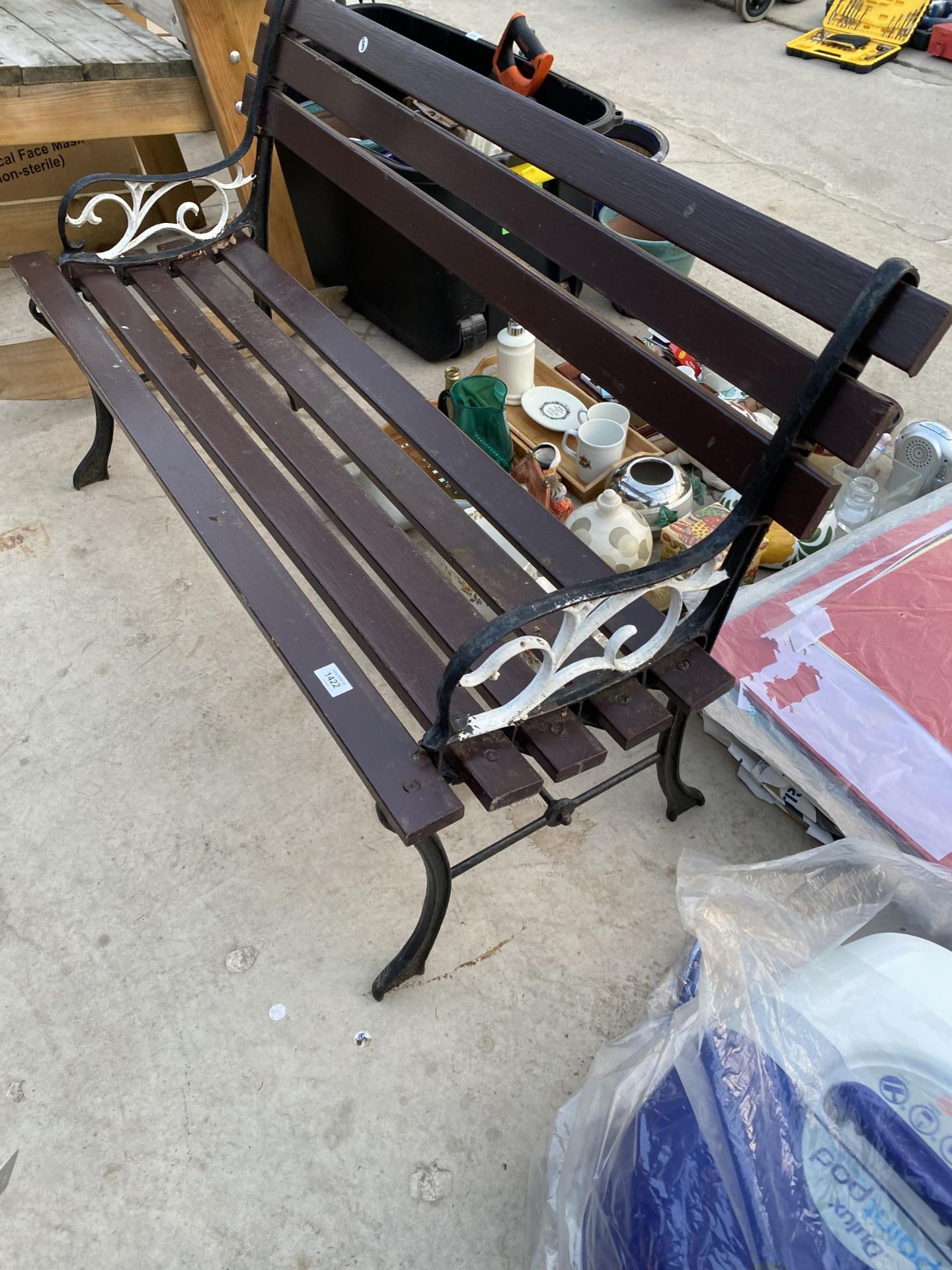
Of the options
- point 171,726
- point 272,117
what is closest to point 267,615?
point 171,726

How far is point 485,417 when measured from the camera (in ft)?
7.50

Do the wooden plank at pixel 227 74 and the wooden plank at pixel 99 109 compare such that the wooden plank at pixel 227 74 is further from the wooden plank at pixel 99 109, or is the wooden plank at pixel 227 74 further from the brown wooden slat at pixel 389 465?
the brown wooden slat at pixel 389 465

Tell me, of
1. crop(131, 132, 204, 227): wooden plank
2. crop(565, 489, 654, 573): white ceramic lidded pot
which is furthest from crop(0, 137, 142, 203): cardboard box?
crop(565, 489, 654, 573): white ceramic lidded pot

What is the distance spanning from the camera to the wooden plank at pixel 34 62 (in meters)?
2.22

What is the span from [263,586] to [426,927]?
65 centimetres

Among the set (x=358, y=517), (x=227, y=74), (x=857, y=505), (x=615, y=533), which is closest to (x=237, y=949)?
(x=358, y=517)

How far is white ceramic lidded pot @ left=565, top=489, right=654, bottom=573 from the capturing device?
200 centimetres

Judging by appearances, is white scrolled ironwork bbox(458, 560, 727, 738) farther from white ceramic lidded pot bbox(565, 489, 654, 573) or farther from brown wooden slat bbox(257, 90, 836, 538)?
white ceramic lidded pot bbox(565, 489, 654, 573)

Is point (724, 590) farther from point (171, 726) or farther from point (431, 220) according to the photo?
point (171, 726)

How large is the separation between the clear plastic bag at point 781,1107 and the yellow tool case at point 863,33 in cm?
539

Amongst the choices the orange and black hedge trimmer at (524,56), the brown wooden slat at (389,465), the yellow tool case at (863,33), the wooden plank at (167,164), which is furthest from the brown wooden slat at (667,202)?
the yellow tool case at (863,33)

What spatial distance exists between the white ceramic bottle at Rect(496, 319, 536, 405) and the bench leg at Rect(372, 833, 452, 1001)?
5.02 feet

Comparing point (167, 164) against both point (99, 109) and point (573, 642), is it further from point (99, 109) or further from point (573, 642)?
point (573, 642)

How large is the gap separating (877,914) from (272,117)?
2.30 meters
